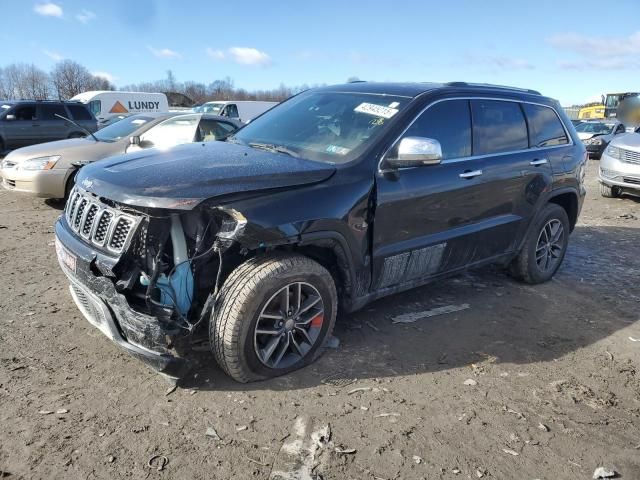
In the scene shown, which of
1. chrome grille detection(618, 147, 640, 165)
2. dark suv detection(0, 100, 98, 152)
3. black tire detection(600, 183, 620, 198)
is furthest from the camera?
dark suv detection(0, 100, 98, 152)

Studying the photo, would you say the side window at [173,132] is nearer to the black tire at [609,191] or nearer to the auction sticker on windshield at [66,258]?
the auction sticker on windshield at [66,258]

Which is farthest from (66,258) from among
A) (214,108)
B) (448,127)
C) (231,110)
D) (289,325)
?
(231,110)

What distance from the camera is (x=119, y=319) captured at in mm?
2869

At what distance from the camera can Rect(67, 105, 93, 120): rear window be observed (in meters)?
15.3

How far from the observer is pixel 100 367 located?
329 centimetres

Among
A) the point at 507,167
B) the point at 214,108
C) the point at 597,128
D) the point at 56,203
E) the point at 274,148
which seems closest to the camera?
the point at 274,148

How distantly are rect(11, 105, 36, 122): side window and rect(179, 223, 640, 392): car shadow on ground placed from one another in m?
14.6

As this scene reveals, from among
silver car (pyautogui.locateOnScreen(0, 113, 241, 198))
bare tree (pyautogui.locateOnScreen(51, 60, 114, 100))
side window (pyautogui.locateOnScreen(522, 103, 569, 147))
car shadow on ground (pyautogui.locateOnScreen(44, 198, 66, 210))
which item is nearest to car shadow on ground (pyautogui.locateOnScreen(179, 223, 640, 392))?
side window (pyautogui.locateOnScreen(522, 103, 569, 147))

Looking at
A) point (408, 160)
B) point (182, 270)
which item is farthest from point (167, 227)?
point (408, 160)

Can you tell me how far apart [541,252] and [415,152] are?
2538mm

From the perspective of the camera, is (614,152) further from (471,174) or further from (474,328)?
(474,328)

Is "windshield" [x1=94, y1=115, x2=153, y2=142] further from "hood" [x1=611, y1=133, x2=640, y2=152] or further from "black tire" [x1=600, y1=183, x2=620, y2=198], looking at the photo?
"black tire" [x1=600, y1=183, x2=620, y2=198]

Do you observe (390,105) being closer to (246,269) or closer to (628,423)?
(246,269)

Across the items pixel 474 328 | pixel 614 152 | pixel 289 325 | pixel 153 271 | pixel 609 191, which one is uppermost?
pixel 153 271
